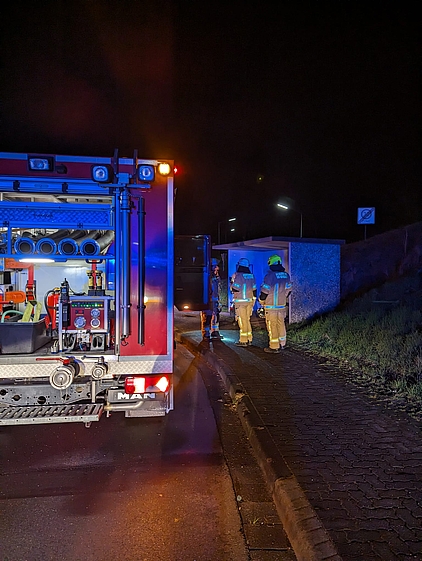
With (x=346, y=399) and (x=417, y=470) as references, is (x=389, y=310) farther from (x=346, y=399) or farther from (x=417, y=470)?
(x=417, y=470)

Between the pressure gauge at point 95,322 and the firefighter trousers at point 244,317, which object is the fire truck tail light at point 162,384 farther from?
the firefighter trousers at point 244,317

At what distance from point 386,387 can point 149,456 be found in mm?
3532

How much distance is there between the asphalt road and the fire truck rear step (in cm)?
45

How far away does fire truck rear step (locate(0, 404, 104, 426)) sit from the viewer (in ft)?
13.3

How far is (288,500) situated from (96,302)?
2457 mm

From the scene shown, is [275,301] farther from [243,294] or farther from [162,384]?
[162,384]

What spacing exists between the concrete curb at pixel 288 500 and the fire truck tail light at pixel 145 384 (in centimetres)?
109

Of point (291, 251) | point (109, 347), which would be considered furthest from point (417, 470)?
point (291, 251)

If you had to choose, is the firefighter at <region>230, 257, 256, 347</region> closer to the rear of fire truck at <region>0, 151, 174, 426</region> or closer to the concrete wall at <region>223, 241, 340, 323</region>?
the concrete wall at <region>223, 241, 340, 323</region>

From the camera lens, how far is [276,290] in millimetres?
8867

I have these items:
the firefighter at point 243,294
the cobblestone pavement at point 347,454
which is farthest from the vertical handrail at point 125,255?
the firefighter at point 243,294

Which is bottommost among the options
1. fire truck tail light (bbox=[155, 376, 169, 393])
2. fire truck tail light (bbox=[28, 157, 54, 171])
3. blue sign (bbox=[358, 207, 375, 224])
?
fire truck tail light (bbox=[155, 376, 169, 393])

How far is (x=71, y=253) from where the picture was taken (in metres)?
4.31

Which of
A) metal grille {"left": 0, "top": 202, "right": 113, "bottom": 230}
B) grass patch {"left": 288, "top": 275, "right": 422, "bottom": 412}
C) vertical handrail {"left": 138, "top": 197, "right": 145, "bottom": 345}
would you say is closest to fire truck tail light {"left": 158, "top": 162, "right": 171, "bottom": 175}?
vertical handrail {"left": 138, "top": 197, "right": 145, "bottom": 345}
